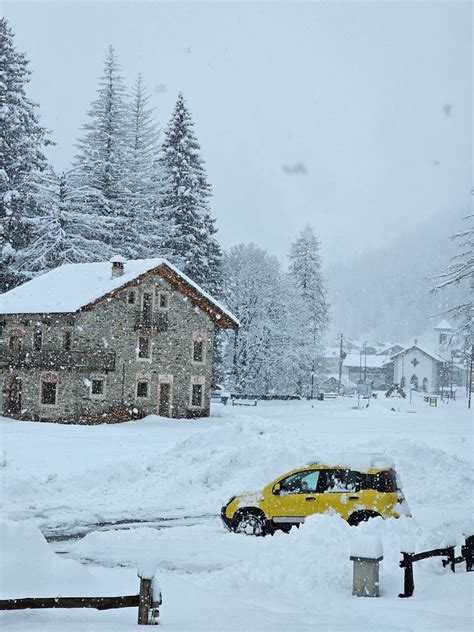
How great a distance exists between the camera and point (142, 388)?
4344 cm

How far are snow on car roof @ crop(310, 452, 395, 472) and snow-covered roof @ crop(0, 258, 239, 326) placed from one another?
26918 millimetres

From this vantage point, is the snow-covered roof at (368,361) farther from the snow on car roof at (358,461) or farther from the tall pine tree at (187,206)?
the snow on car roof at (358,461)

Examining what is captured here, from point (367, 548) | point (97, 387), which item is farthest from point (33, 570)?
point (97, 387)

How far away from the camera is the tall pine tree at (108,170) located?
178ft

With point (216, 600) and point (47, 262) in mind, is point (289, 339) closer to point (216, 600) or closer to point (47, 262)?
point (47, 262)

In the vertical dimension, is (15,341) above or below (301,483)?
above

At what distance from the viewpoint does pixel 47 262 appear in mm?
51125

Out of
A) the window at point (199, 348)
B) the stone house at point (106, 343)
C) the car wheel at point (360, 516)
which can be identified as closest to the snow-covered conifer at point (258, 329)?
the window at point (199, 348)

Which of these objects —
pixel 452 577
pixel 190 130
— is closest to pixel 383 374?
pixel 190 130

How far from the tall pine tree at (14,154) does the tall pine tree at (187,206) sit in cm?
926

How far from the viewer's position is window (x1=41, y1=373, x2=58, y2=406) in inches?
1631

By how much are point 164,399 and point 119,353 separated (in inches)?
165

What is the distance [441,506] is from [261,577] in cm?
986

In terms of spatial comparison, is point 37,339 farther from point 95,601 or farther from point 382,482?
point 95,601
